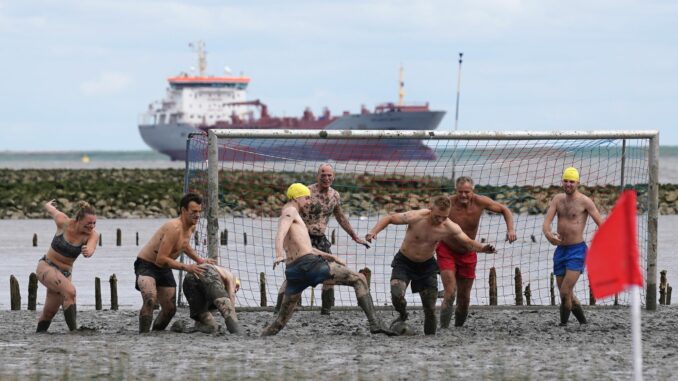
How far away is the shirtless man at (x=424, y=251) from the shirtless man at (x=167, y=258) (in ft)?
5.68

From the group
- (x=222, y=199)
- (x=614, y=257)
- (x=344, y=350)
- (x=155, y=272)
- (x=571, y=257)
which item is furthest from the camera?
(x=222, y=199)

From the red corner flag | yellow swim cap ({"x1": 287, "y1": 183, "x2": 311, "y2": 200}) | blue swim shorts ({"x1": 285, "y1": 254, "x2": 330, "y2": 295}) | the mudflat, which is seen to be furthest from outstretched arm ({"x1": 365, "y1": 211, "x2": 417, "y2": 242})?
the red corner flag

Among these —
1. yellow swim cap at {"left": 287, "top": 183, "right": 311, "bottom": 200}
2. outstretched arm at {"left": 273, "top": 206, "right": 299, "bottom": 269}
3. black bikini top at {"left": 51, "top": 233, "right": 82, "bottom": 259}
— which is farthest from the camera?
yellow swim cap at {"left": 287, "top": 183, "right": 311, "bottom": 200}

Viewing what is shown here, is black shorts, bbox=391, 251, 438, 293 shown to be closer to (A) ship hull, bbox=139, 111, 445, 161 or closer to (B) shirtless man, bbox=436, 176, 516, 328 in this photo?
(B) shirtless man, bbox=436, 176, 516, 328

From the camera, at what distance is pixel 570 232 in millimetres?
11758

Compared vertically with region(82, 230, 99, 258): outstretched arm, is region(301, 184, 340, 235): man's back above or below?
above

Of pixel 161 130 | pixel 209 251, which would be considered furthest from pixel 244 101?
pixel 209 251

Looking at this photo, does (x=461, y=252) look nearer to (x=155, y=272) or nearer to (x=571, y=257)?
(x=571, y=257)

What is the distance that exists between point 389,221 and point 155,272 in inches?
85.9

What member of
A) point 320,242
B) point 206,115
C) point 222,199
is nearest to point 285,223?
point 320,242

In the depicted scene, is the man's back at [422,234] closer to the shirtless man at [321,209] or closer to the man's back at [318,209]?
the shirtless man at [321,209]

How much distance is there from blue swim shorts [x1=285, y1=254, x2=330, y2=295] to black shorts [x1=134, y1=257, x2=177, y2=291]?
1153 mm

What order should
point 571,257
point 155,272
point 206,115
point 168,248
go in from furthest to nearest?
point 206,115
point 571,257
point 155,272
point 168,248

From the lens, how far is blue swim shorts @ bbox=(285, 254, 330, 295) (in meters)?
10.8
